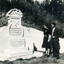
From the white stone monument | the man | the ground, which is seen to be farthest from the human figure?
the white stone monument

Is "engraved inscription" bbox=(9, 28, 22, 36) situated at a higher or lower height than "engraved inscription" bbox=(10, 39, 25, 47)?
higher

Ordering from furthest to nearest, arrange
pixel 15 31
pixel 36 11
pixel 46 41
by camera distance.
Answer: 1. pixel 36 11
2. pixel 46 41
3. pixel 15 31

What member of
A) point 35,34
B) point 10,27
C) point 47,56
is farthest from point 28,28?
point 47,56

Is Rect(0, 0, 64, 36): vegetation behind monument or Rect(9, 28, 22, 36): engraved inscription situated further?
Rect(0, 0, 64, 36): vegetation behind monument

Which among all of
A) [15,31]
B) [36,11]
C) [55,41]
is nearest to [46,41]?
[55,41]

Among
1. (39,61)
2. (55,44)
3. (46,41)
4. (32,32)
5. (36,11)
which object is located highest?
(36,11)

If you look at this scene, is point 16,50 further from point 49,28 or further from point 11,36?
point 49,28

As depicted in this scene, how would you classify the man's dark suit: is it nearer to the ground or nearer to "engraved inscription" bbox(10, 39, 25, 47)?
the ground

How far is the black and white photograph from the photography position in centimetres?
741

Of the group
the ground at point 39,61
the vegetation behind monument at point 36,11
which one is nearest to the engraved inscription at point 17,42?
the ground at point 39,61

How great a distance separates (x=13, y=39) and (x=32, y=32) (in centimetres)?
120

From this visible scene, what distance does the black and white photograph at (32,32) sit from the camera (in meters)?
7.41

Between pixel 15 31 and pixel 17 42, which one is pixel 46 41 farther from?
pixel 15 31

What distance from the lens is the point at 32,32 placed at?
331 inches
